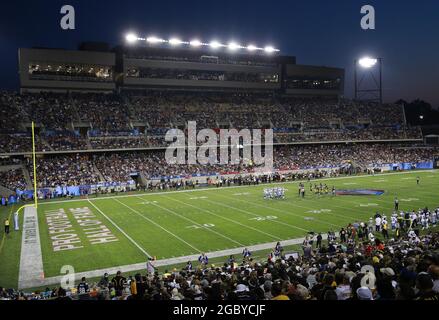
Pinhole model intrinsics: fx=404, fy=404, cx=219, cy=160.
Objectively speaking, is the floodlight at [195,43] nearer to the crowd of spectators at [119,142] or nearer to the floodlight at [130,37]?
the floodlight at [130,37]

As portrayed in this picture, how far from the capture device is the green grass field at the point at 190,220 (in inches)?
682

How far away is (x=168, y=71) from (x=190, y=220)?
128 feet

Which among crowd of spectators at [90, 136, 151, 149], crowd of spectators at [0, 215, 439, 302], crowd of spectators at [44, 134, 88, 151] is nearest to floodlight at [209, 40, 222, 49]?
crowd of spectators at [90, 136, 151, 149]

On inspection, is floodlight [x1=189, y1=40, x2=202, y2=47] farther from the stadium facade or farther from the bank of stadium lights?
the stadium facade

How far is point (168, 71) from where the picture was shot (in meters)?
58.7

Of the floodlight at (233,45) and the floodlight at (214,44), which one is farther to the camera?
the floodlight at (233,45)

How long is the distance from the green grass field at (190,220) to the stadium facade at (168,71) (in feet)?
81.7

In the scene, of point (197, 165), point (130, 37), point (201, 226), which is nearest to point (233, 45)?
point (130, 37)

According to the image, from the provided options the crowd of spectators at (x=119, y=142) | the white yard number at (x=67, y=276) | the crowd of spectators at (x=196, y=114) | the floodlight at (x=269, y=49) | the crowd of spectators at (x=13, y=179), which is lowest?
the white yard number at (x=67, y=276)

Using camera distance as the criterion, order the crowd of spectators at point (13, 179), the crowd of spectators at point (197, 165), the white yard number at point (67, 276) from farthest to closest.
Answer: the crowd of spectators at point (197, 165)
the crowd of spectators at point (13, 179)
the white yard number at point (67, 276)

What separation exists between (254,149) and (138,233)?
31.4m

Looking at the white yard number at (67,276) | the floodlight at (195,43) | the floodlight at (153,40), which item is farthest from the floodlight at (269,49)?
the white yard number at (67,276)

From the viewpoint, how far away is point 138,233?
68.8ft

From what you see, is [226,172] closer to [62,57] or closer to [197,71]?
[197,71]
